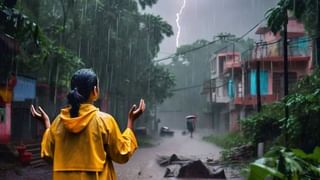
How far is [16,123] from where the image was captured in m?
20.2

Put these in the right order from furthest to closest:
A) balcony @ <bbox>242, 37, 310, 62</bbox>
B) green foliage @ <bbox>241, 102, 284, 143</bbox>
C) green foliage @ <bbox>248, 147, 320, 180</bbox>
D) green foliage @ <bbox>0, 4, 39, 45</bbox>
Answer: balcony @ <bbox>242, 37, 310, 62</bbox> → green foliage @ <bbox>241, 102, 284, 143</bbox> → green foliage @ <bbox>0, 4, 39, 45</bbox> → green foliage @ <bbox>248, 147, 320, 180</bbox>

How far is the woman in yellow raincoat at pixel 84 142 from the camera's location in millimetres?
2635

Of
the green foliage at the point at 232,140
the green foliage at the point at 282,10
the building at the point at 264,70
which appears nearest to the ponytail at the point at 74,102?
the green foliage at the point at 282,10

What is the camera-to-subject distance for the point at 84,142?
2.65 m

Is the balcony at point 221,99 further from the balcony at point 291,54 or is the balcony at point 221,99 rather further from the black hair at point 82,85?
the black hair at point 82,85

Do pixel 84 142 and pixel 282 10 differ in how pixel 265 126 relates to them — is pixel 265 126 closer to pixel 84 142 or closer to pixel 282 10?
pixel 282 10

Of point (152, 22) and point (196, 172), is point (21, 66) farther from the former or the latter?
point (152, 22)

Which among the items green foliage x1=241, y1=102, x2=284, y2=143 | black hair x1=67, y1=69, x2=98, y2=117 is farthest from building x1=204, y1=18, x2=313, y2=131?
black hair x1=67, y1=69, x2=98, y2=117

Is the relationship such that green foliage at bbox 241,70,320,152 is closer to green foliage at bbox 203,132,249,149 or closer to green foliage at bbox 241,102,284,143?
green foliage at bbox 241,102,284,143

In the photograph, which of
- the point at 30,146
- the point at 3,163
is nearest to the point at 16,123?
the point at 30,146

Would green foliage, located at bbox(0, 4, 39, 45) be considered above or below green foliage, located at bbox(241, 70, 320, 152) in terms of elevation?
above

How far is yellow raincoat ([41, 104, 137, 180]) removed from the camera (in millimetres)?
2633

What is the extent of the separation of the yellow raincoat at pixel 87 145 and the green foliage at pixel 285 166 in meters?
0.90

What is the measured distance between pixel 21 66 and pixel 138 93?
52.3 ft
